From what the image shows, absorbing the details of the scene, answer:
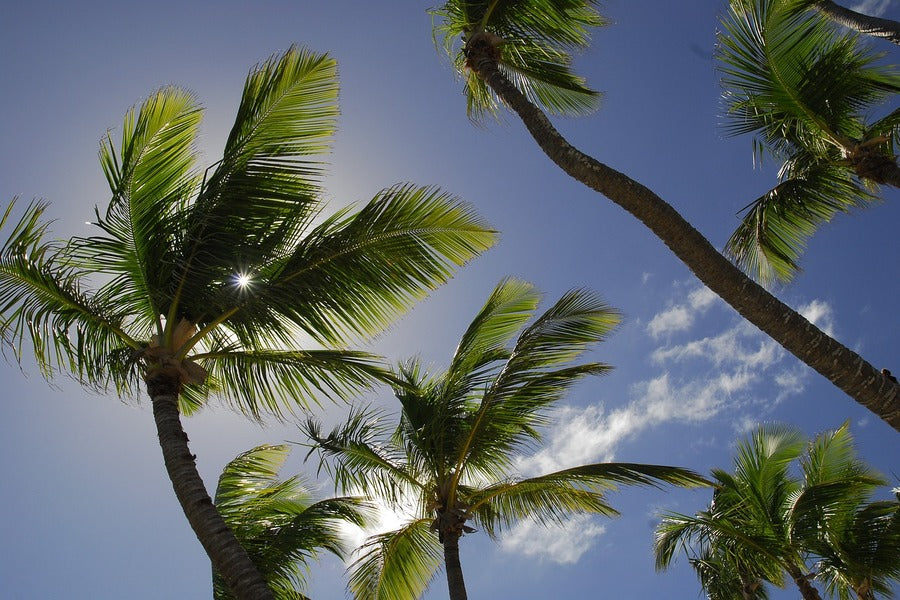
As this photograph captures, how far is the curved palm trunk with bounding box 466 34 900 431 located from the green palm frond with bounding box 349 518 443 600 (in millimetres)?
5103

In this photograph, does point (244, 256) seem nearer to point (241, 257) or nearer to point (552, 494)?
point (241, 257)

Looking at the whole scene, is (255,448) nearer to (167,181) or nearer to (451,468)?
(451,468)

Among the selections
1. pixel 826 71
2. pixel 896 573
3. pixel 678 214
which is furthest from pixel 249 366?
pixel 896 573

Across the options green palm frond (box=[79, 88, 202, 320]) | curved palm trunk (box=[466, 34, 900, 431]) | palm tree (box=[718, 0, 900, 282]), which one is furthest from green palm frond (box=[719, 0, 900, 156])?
green palm frond (box=[79, 88, 202, 320])

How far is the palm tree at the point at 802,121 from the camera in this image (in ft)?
25.8

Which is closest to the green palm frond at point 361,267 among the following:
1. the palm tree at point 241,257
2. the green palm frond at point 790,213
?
the palm tree at point 241,257

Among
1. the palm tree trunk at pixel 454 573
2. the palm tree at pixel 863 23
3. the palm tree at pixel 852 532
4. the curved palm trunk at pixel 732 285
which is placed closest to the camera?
the curved palm trunk at pixel 732 285

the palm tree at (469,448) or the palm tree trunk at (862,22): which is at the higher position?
the palm tree trunk at (862,22)

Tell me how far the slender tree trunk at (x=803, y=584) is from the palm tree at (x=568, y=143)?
24.7 ft

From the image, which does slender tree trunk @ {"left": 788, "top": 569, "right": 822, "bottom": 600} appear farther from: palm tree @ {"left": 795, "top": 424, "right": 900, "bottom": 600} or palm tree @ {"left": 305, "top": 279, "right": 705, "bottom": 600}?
palm tree @ {"left": 305, "top": 279, "right": 705, "bottom": 600}

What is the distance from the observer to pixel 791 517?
33.4 feet

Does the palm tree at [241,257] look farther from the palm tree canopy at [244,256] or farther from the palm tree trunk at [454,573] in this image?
Answer: the palm tree trunk at [454,573]

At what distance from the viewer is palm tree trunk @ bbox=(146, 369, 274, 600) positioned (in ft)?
14.9

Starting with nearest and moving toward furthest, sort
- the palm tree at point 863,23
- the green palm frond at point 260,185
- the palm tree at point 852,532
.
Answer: the green palm frond at point 260,185 → the palm tree at point 863,23 → the palm tree at point 852,532
